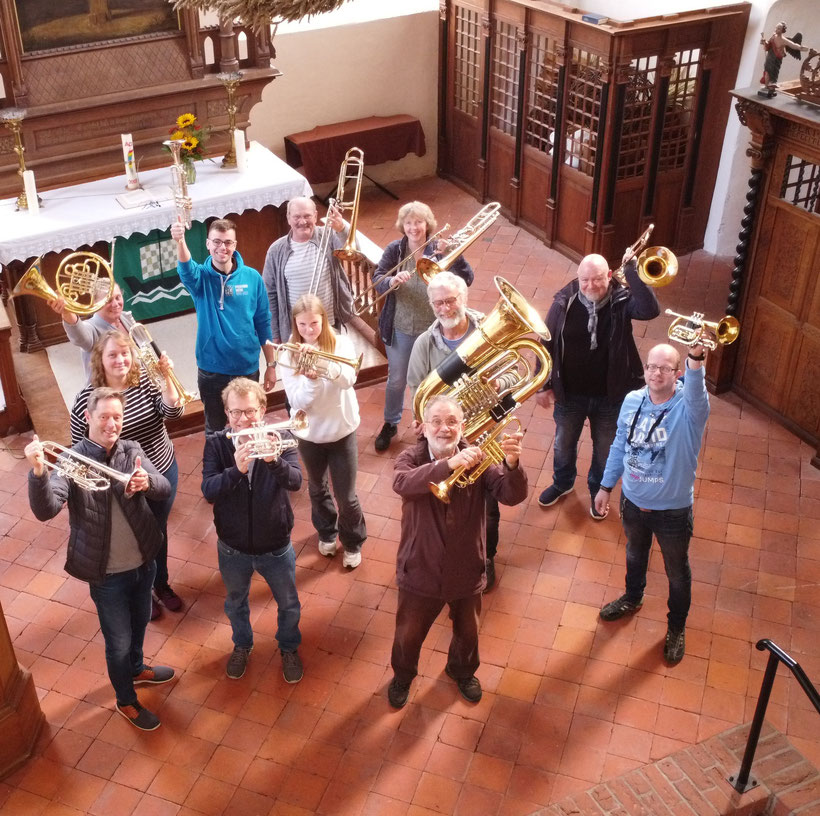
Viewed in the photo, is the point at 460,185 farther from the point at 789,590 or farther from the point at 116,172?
the point at 789,590

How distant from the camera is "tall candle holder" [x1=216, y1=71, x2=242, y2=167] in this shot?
8531 millimetres

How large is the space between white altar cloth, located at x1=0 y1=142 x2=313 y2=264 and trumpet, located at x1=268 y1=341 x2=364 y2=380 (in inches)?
122

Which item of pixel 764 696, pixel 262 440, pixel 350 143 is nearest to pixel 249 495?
pixel 262 440

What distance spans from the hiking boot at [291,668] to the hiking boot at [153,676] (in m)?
0.61

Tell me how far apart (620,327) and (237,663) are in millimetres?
2881

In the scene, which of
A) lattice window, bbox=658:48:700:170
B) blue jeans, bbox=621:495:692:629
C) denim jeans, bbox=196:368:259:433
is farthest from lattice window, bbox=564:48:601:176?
blue jeans, bbox=621:495:692:629

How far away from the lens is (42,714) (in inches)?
203

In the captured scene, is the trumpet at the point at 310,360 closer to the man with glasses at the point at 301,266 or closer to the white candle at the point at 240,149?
the man with glasses at the point at 301,266

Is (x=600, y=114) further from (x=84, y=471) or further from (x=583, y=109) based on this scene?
(x=84, y=471)

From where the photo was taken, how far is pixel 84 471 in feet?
14.8

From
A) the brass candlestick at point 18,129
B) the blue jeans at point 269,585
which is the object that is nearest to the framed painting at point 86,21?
the brass candlestick at point 18,129

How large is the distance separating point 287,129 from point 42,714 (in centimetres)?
767

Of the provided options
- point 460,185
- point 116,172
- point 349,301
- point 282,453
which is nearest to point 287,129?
point 460,185

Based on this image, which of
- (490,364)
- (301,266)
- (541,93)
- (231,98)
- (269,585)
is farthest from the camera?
(541,93)
